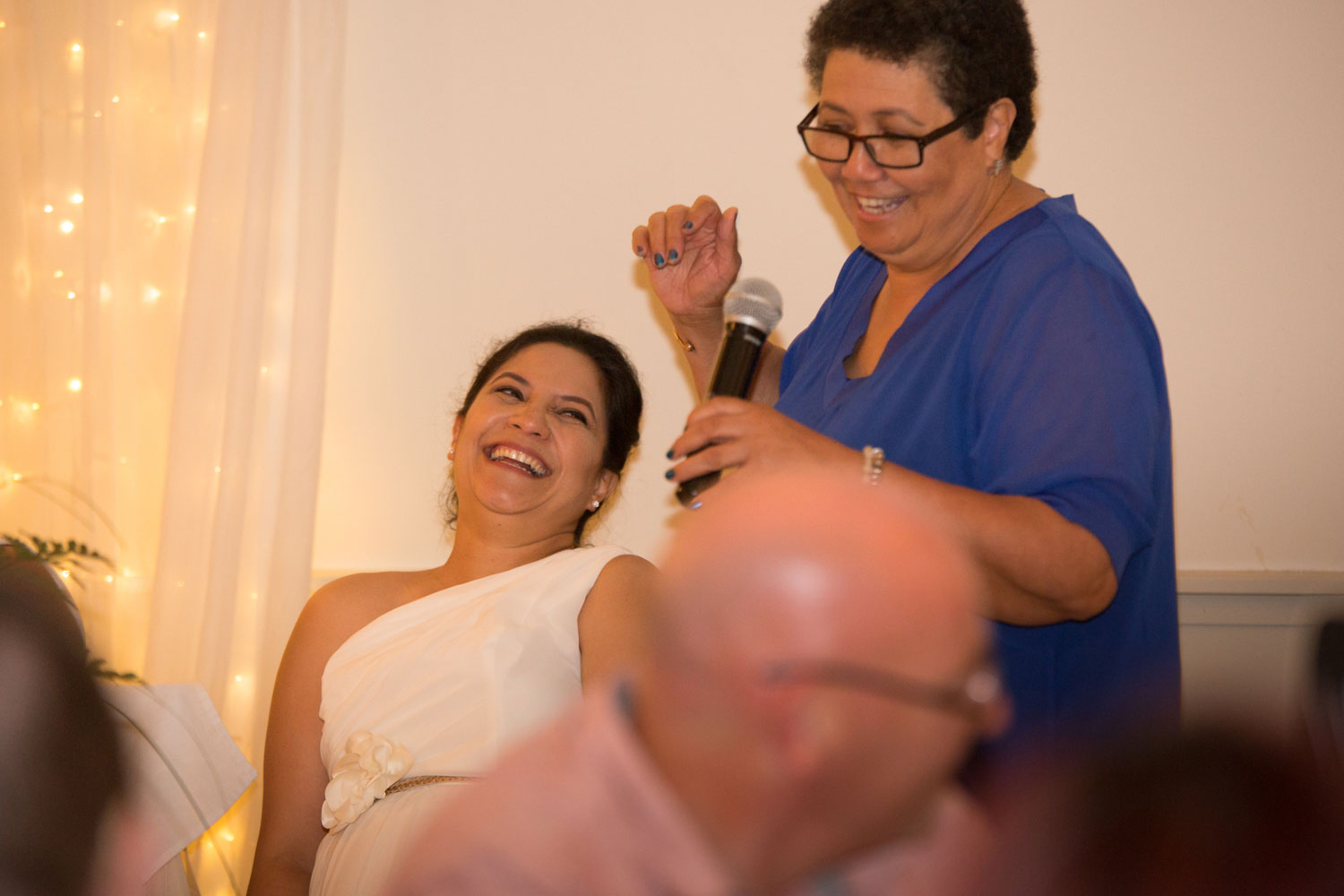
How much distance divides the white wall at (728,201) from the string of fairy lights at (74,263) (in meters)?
0.45

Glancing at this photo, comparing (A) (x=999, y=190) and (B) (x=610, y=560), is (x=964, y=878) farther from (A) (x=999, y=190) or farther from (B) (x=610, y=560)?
(B) (x=610, y=560)

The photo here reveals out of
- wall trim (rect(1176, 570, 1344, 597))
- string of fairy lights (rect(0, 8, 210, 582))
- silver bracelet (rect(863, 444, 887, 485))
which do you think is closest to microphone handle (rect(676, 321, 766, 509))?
silver bracelet (rect(863, 444, 887, 485))

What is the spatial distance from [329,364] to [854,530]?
270 centimetres

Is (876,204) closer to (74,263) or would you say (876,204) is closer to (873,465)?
(873,465)

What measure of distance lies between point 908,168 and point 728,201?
53.2 inches

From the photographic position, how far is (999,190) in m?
1.66

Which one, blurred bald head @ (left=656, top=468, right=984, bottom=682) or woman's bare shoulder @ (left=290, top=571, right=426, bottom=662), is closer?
blurred bald head @ (left=656, top=468, right=984, bottom=682)

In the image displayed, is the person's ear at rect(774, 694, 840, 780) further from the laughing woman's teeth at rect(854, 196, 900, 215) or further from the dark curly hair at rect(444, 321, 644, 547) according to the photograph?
the dark curly hair at rect(444, 321, 644, 547)

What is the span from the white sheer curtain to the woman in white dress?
2.17ft

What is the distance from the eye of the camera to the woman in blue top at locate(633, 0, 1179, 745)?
4.06 ft

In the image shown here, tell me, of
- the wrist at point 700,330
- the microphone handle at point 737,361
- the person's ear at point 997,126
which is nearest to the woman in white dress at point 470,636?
the wrist at point 700,330

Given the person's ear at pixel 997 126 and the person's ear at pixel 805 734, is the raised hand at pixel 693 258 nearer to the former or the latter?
the person's ear at pixel 997 126

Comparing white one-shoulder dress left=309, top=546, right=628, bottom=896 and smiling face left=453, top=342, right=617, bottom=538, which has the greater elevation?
smiling face left=453, top=342, right=617, bottom=538

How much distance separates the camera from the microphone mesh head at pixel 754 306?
1.51 metres
